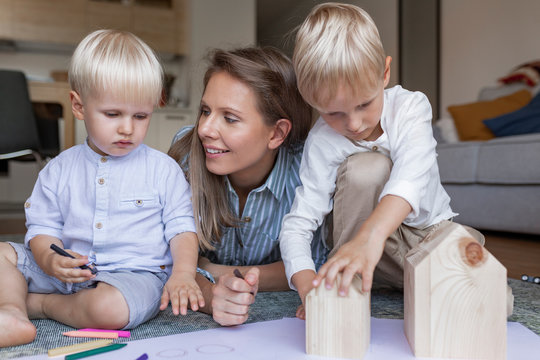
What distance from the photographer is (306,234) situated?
93 centimetres

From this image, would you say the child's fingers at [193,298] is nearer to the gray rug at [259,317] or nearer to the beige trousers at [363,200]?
the gray rug at [259,317]

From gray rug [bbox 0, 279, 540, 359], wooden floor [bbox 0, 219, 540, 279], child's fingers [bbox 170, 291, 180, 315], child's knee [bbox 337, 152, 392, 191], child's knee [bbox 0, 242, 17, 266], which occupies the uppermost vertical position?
child's knee [bbox 337, 152, 392, 191]

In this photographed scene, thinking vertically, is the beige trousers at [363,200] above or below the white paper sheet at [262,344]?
above

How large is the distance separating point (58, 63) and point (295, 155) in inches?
180

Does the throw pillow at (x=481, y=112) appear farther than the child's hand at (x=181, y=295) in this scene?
Yes

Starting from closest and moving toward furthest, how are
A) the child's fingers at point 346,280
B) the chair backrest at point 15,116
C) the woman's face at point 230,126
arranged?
the child's fingers at point 346,280 → the woman's face at point 230,126 → the chair backrest at point 15,116

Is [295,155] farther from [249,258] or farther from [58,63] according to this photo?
[58,63]

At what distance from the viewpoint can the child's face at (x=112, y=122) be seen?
88 centimetres

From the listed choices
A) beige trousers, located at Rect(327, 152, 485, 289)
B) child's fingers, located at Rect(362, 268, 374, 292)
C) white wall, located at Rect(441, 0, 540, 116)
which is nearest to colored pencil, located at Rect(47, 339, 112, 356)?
child's fingers, located at Rect(362, 268, 374, 292)

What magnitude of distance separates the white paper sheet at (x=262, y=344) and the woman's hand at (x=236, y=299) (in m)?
0.02

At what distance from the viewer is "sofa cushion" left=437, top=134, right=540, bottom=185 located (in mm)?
2102

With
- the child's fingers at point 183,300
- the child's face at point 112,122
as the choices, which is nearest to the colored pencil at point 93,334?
the child's fingers at point 183,300

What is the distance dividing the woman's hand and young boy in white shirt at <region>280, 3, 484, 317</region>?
3.4 inches

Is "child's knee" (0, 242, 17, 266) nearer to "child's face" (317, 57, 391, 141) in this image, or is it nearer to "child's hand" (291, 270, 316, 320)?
"child's hand" (291, 270, 316, 320)
